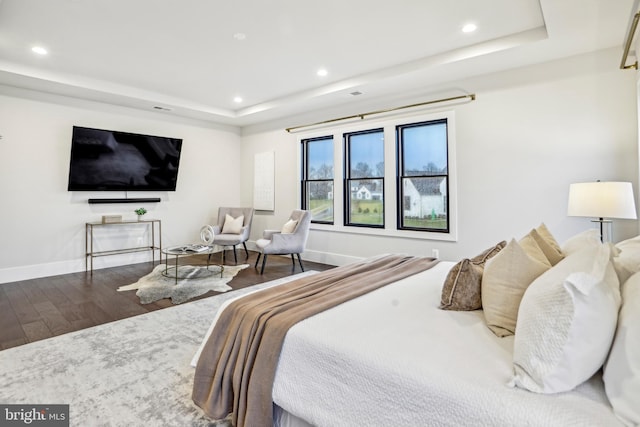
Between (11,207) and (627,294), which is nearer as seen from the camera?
(627,294)

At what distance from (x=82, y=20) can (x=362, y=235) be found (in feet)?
13.6

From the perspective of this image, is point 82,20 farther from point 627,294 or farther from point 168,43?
point 627,294

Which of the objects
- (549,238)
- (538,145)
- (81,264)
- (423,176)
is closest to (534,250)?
(549,238)

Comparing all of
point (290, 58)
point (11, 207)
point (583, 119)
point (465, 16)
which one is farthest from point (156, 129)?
point (583, 119)

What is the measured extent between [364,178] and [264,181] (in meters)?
2.24

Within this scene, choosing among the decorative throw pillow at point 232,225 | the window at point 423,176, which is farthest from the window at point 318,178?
the window at point 423,176

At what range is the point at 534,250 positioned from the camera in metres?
1.68

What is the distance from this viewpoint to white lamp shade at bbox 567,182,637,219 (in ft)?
8.91

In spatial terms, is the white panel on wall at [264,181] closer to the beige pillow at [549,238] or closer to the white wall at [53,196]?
the white wall at [53,196]

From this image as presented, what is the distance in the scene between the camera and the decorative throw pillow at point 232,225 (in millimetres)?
5979

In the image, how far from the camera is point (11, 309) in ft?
11.3

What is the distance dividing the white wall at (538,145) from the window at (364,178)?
2.66ft

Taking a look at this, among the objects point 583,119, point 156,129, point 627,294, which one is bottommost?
point 627,294

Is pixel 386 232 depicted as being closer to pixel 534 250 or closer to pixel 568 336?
pixel 534 250
